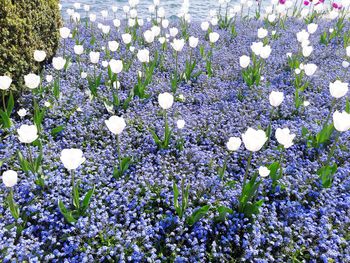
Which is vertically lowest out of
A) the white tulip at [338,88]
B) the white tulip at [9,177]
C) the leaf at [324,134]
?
the leaf at [324,134]

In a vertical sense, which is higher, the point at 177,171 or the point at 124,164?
the point at 124,164

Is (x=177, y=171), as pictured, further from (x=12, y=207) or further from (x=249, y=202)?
(x=12, y=207)

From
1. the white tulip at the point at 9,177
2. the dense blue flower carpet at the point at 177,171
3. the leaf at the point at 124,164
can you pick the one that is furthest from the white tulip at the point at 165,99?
the white tulip at the point at 9,177

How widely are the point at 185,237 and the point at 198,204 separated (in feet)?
1.24

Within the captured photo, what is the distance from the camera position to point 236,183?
10.6 feet

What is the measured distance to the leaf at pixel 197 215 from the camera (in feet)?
8.89

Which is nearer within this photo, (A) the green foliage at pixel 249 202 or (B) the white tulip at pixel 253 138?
(B) the white tulip at pixel 253 138

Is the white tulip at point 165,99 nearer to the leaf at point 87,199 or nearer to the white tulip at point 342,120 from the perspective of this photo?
the leaf at point 87,199

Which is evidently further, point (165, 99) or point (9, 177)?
point (165, 99)

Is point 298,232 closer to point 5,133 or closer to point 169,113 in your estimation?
point 169,113

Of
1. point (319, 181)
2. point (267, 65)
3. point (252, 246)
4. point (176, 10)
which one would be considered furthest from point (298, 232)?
point (176, 10)

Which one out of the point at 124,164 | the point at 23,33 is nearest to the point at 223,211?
the point at 124,164

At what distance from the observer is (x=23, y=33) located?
4.35 meters

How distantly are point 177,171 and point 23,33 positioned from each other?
2575mm
